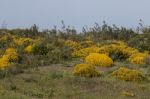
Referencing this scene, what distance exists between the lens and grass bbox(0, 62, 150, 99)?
1377cm

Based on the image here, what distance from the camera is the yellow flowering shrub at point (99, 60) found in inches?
760

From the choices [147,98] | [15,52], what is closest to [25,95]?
[147,98]

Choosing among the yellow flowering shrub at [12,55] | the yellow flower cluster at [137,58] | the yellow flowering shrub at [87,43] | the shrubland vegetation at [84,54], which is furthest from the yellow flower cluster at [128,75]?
the yellow flowering shrub at [87,43]

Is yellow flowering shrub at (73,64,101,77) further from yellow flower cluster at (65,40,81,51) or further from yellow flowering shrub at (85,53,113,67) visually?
yellow flower cluster at (65,40,81,51)

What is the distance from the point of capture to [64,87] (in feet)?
Answer: 49.3

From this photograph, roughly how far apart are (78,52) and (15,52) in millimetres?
2801

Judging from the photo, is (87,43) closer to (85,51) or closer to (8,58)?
(85,51)

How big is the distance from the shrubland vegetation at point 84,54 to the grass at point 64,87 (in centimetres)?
8

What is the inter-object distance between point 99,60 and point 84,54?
6.49 ft

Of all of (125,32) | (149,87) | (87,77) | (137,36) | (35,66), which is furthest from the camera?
(125,32)

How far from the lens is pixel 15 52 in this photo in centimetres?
2039

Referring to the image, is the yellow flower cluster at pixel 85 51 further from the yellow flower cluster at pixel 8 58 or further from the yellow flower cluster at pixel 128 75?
the yellow flower cluster at pixel 128 75

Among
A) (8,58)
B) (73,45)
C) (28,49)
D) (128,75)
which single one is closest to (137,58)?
(73,45)

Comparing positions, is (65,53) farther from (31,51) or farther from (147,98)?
(147,98)
